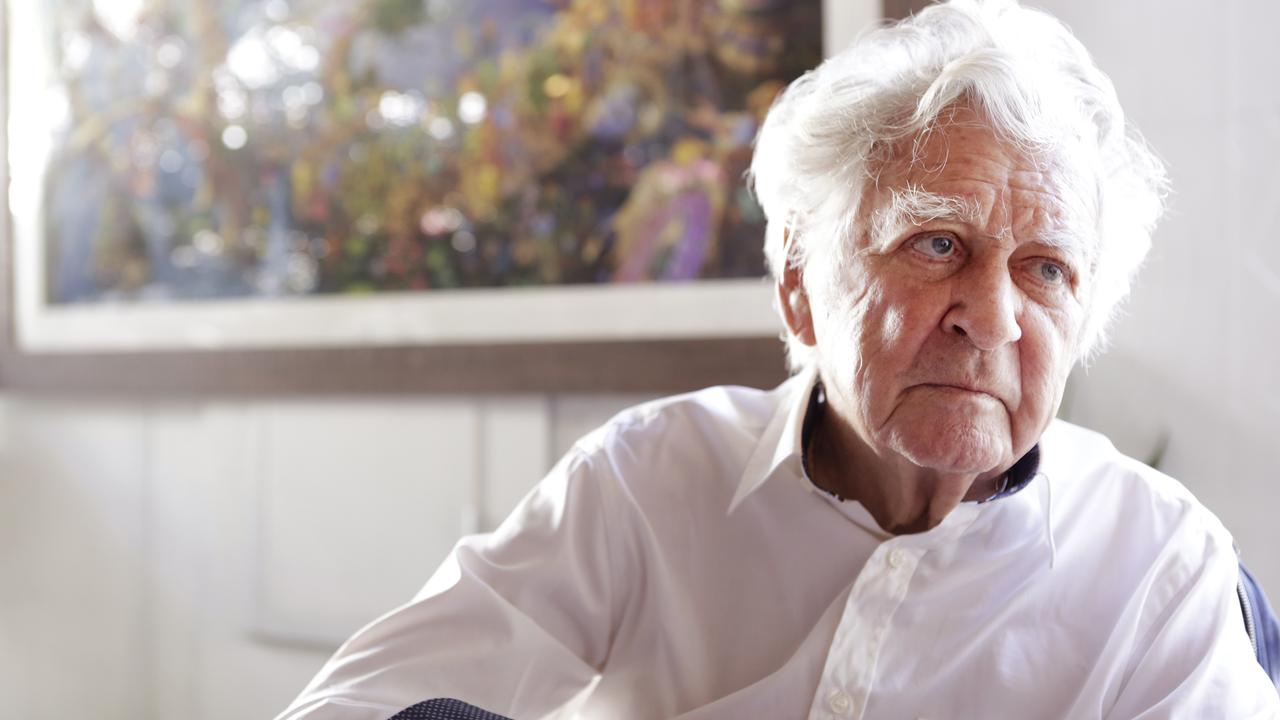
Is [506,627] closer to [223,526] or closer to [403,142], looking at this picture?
[403,142]

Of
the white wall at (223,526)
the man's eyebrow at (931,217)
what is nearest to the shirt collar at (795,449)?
the man's eyebrow at (931,217)

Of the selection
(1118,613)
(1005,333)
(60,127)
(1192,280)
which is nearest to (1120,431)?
(1192,280)

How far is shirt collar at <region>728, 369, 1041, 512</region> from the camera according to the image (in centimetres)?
112

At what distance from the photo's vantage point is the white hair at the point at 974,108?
3.44 ft

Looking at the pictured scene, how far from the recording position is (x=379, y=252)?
219 cm

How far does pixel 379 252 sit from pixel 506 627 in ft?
4.10

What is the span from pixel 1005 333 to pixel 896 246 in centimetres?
14

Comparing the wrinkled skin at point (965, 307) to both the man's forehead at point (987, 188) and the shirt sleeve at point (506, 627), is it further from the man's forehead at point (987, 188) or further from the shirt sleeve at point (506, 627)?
the shirt sleeve at point (506, 627)

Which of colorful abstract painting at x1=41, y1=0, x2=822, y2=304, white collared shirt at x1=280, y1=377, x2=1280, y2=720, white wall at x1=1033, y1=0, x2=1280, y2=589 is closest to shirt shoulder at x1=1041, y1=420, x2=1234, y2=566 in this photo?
white collared shirt at x1=280, y1=377, x2=1280, y2=720

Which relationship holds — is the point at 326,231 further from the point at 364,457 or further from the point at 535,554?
the point at 535,554

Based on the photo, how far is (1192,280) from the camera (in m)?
1.50

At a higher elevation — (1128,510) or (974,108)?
(974,108)

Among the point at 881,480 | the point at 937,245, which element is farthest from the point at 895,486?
the point at 937,245

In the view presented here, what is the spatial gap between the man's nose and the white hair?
12 cm
